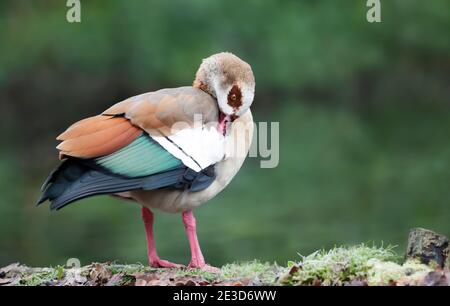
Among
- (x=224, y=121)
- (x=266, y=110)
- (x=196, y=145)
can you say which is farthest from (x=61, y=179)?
(x=266, y=110)

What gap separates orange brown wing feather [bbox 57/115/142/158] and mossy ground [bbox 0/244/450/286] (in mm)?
688

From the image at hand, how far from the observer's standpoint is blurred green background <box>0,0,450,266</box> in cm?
1126

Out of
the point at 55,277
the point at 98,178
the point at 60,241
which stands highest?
the point at 98,178

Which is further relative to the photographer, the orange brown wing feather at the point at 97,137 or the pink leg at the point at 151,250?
the pink leg at the point at 151,250

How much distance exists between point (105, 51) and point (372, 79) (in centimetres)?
810

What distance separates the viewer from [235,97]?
523 centimetres

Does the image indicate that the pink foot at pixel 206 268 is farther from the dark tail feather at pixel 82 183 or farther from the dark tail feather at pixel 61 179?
the dark tail feather at pixel 61 179

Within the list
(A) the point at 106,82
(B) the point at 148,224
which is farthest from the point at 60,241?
(A) the point at 106,82

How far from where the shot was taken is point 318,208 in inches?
499

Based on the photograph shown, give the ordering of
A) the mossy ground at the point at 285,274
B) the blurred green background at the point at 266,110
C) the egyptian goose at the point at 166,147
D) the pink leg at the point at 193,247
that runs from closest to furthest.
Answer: the mossy ground at the point at 285,274, the egyptian goose at the point at 166,147, the pink leg at the point at 193,247, the blurred green background at the point at 266,110

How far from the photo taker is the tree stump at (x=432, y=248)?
4543 mm

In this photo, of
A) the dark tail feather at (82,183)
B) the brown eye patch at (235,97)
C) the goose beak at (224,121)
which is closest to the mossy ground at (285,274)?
the dark tail feather at (82,183)

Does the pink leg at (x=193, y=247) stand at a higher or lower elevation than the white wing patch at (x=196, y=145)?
lower
